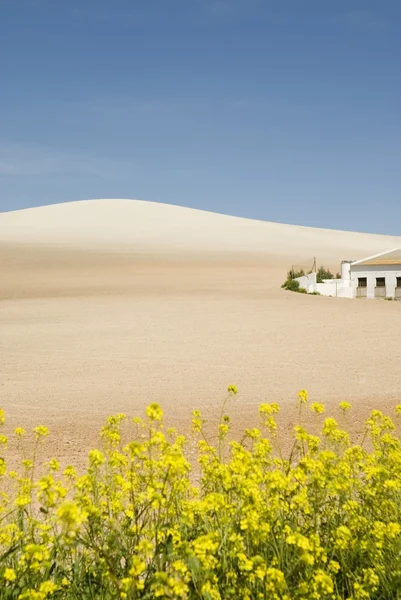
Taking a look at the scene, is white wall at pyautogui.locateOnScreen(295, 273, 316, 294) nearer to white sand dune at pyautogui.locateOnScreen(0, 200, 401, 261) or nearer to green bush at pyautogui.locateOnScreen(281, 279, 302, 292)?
green bush at pyautogui.locateOnScreen(281, 279, 302, 292)

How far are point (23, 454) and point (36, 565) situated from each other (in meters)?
5.50

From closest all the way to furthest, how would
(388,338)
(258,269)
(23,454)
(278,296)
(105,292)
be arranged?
(23,454)
(388,338)
(278,296)
(105,292)
(258,269)

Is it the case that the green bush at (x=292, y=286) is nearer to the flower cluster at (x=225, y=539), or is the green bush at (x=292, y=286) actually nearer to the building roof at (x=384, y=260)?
the building roof at (x=384, y=260)

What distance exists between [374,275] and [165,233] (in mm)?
46545

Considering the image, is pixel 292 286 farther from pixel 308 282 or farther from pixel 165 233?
pixel 165 233

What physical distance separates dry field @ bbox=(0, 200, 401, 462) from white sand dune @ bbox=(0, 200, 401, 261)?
18133 mm

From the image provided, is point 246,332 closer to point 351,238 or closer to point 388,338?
point 388,338

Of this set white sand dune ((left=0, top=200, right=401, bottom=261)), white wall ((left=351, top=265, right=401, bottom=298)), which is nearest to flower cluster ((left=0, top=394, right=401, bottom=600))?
white wall ((left=351, top=265, right=401, bottom=298))

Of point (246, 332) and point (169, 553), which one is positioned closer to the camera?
point (169, 553)

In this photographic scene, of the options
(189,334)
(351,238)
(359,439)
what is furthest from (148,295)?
(351,238)

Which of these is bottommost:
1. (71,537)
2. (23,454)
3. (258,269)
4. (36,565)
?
(23,454)

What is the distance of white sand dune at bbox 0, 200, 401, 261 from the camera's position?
70.9 metres

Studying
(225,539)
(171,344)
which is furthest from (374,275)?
(225,539)

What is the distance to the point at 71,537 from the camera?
2.63 m
